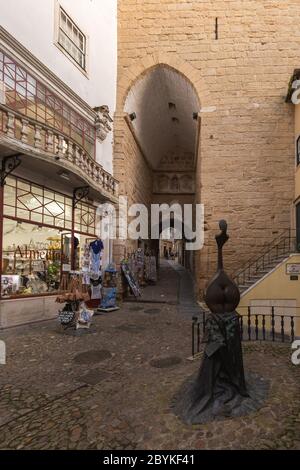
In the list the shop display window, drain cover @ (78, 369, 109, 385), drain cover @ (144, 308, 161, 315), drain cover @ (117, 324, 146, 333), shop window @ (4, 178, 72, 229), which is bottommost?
drain cover @ (144, 308, 161, 315)

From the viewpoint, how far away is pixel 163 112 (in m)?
17.9

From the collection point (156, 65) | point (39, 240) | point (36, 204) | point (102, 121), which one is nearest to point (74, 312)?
point (39, 240)

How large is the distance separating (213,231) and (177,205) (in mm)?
8604

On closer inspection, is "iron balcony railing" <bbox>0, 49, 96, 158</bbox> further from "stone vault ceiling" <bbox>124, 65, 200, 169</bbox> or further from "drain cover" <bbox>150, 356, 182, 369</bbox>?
"drain cover" <bbox>150, 356, 182, 369</bbox>

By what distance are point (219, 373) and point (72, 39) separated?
484 inches

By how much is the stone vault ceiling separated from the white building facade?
104 inches

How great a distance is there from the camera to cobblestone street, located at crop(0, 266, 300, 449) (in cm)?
308

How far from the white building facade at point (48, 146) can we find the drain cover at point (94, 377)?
3.82 m

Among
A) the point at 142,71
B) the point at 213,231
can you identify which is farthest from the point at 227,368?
the point at 142,71

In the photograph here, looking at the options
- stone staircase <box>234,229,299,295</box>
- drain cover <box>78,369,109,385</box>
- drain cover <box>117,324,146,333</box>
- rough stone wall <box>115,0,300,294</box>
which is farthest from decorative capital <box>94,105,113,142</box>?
drain cover <box>78,369,109,385</box>

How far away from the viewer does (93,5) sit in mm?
12445

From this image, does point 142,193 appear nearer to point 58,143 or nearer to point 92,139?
point 92,139

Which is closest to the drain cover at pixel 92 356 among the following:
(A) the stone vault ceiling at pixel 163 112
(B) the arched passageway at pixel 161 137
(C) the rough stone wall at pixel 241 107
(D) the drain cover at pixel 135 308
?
(D) the drain cover at pixel 135 308

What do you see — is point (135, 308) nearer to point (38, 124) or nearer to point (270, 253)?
point (270, 253)
